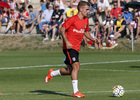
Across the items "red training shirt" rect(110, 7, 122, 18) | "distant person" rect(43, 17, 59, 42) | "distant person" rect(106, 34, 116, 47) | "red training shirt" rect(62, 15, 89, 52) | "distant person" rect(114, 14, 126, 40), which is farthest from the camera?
"distant person" rect(43, 17, 59, 42)

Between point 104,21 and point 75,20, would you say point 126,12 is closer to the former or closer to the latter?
point 104,21

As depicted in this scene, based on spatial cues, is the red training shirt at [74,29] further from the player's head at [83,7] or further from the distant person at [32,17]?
the distant person at [32,17]

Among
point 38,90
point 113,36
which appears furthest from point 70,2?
point 38,90

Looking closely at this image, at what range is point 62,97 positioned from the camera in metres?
8.66

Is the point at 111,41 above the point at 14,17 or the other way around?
the other way around

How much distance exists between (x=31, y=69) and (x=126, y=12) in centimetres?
1292

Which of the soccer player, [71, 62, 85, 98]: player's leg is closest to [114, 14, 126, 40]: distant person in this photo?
the soccer player

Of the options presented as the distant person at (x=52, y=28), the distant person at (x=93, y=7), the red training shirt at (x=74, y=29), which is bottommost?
the distant person at (x=52, y=28)

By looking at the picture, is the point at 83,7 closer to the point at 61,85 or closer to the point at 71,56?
the point at 71,56

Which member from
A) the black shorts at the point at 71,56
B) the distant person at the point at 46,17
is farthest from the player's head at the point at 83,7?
the distant person at the point at 46,17

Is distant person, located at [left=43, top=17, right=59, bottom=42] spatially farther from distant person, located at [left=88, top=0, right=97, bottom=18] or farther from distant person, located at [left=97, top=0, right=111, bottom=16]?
distant person, located at [left=97, top=0, right=111, bottom=16]

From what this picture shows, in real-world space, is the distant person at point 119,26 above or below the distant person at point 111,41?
above

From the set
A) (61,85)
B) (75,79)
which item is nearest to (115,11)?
(61,85)

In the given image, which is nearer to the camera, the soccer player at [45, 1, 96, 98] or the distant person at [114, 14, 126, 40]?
the soccer player at [45, 1, 96, 98]
